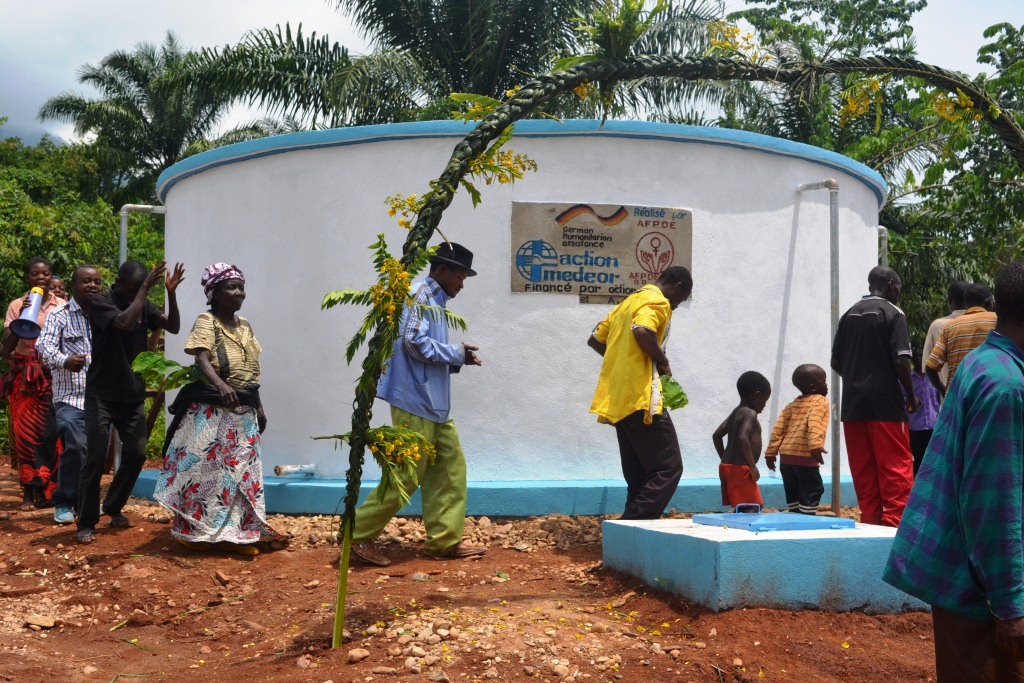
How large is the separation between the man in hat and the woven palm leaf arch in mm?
523

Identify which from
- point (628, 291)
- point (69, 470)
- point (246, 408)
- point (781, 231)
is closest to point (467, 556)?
point (246, 408)

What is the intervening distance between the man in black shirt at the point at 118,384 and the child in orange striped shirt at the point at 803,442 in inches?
165

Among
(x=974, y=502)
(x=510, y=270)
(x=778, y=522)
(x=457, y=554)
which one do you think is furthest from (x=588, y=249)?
(x=974, y=502)

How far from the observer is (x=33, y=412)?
25.3ft

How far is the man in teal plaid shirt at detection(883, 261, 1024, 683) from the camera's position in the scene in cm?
247

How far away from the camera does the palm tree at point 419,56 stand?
18.3 meters

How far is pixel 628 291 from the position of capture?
721 cm

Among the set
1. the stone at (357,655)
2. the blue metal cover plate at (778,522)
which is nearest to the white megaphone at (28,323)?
the stone at (357,655)

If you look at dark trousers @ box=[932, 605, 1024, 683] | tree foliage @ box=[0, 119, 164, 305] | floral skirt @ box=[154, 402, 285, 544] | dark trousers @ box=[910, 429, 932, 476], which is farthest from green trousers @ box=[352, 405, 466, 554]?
tree foliage @ box=[0, 119, 164, 305]

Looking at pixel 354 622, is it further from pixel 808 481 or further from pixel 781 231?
pixel 781 231

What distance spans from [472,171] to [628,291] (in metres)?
2.73

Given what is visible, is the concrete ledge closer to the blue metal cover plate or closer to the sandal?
the sandal

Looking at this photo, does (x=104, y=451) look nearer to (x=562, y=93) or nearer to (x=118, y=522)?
(x=118, y=522)

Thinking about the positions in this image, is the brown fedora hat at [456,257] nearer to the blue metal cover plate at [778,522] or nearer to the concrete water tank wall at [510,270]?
the concrete water tank wall at [510,270]
